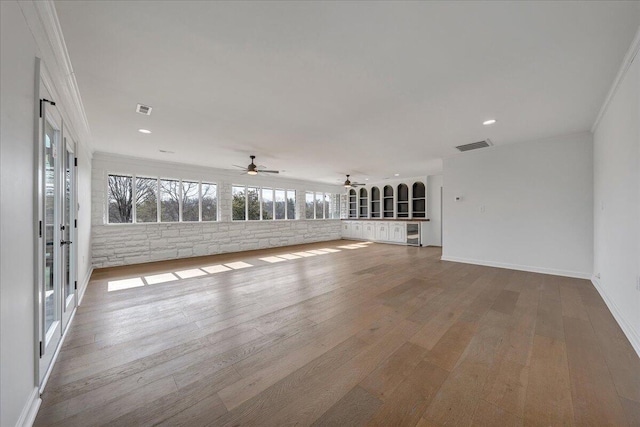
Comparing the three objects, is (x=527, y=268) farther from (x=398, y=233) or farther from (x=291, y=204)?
(x=291, y=204)

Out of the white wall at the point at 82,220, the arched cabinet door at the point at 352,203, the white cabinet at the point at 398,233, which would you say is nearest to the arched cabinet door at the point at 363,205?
the arched cabinet door at the point at 352,203

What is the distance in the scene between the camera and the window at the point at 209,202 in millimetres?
7039

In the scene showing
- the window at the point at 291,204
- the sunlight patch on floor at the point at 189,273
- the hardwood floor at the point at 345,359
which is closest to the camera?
the hardwood floor at the point at 345,359

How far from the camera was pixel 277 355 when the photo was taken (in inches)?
81.1

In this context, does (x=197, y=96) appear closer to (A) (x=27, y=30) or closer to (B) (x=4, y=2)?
(A) (x=27, y=30)

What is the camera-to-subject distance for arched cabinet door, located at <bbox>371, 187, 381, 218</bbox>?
10547 millimetres

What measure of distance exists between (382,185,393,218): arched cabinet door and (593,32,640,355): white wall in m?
6.59

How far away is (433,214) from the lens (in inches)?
341

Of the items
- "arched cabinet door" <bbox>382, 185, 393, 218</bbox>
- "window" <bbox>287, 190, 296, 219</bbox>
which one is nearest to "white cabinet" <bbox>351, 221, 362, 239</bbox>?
"arched cabinet door" <bbox>382, 185, 393, 218</bbox>

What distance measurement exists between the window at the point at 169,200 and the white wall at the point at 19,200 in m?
5.02

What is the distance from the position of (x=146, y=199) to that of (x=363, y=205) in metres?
8.12

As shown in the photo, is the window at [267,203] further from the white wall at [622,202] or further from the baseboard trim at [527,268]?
the white wall at [622,202]

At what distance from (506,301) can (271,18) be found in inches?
163

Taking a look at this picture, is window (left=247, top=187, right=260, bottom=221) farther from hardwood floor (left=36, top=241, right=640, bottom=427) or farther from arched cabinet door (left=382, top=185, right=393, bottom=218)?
arched cabinet door (left=382, top=185, right=393, bottom=218)
